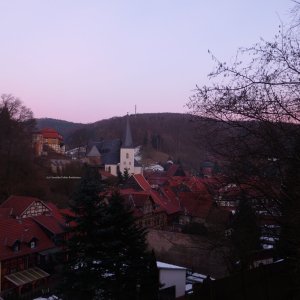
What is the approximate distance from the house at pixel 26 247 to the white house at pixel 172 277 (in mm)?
5036

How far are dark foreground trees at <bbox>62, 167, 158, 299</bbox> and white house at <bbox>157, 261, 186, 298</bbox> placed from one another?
3.44 metres

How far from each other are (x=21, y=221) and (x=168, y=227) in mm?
13762

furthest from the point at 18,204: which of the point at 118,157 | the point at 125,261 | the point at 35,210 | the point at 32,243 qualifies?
the point at 118,157

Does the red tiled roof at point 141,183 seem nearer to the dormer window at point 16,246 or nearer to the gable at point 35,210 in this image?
the gable at point 35,210

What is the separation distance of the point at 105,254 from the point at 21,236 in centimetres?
1130

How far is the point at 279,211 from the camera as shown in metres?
5.58

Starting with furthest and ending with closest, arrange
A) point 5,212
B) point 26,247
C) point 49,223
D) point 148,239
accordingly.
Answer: point 5,212 → point 148,239 → point 49,223 → point 26,247

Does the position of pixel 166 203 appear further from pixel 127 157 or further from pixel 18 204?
pixel 127 157

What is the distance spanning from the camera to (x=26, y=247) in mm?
23812

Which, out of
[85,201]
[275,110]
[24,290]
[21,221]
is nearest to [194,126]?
[275,110]

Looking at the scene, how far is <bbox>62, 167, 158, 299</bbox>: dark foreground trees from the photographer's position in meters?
14.1

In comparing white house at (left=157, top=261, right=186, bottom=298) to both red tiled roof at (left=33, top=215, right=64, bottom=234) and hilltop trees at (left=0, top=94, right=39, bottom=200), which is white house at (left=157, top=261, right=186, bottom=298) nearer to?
red tiled roof at (left=33, top=215, right=64, bottom=234)

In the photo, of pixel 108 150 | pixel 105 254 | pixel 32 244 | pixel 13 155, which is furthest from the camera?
pixel 108 150

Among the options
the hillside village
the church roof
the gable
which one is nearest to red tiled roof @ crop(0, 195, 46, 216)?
the hillside village
